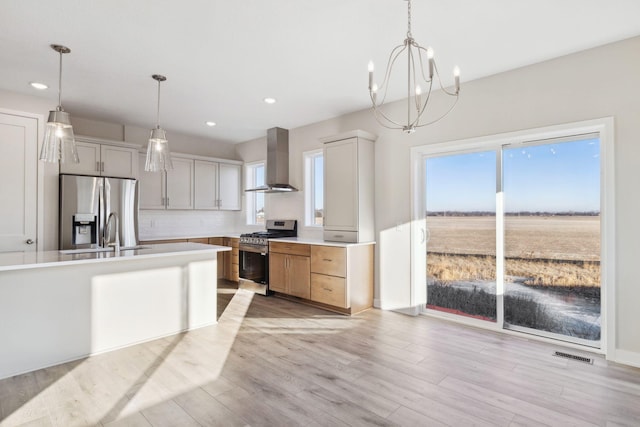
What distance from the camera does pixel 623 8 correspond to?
2.33 m

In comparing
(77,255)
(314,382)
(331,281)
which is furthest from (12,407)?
(331,281)

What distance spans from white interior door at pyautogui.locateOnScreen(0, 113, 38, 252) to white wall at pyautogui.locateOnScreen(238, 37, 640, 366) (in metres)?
→ 4.06

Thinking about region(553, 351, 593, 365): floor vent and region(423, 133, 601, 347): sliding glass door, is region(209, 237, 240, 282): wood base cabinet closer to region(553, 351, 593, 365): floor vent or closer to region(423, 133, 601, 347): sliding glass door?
region(423, 133, 601, 347): sliding glass door

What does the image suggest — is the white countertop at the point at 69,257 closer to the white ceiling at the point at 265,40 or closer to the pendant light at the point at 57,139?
the pendant light at the point at 57,139

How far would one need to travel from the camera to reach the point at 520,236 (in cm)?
345

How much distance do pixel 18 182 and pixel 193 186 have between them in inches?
96.0

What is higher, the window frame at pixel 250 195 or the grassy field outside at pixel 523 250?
the window frame at pixel 250 195

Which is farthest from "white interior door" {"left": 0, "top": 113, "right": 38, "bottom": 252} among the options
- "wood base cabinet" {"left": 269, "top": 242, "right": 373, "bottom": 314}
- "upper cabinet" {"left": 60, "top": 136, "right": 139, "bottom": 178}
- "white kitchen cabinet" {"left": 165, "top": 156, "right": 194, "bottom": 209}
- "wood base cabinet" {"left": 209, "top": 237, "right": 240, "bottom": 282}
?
"wood base cabinet" {"left": 269, "top": 242, "right": 373, "bottom": 314}

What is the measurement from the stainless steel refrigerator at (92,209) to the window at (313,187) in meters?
2.58

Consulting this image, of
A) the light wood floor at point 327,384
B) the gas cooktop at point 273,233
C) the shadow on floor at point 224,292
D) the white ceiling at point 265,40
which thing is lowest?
the light wood floor at point 327,384

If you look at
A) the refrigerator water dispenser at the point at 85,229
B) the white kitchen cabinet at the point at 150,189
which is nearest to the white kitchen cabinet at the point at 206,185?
the white kitchen cabinet at the point at 150,189

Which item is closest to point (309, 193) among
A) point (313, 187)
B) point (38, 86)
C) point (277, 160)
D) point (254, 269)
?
point (313, 187)

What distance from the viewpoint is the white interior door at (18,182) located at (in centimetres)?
371

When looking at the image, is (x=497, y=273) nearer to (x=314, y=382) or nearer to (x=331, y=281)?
(x=331, y=281)
